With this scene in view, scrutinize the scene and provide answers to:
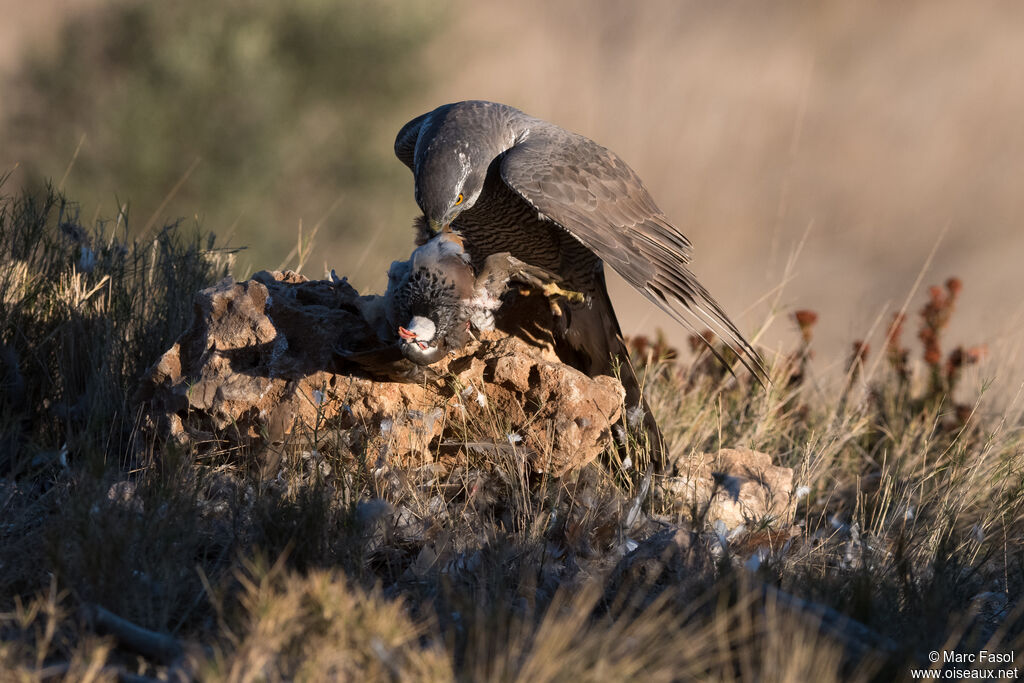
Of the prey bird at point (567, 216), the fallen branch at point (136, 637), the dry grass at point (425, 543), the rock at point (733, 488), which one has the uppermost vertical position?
the prey bird at point (567, 216)

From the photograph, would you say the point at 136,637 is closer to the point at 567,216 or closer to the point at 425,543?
the point at 425,543

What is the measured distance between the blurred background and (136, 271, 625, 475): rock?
7.69 metres

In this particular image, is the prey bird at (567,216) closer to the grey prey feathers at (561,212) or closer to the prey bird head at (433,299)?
the grey prey feathers at (561,212)

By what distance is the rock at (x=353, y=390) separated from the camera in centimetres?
379

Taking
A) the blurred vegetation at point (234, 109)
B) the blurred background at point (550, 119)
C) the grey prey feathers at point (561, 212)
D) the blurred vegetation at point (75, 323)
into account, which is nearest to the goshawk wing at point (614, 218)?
the grey prey feathers at point (561, 212)

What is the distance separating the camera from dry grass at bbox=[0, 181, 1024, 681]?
2.16m

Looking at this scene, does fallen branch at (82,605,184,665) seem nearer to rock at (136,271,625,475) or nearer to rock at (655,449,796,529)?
rock at (136,271,625,475)

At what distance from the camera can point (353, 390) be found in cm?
388

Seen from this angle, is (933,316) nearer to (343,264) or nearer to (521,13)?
(343,264)

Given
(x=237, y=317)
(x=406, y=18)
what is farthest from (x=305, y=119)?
(x=237, y=317)

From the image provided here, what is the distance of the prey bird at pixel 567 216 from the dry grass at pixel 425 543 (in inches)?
27.8

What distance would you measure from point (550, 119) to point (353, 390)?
11382 mm

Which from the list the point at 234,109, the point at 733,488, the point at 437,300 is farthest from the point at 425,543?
the point at 234,109

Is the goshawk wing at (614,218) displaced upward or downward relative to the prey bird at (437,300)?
upward
